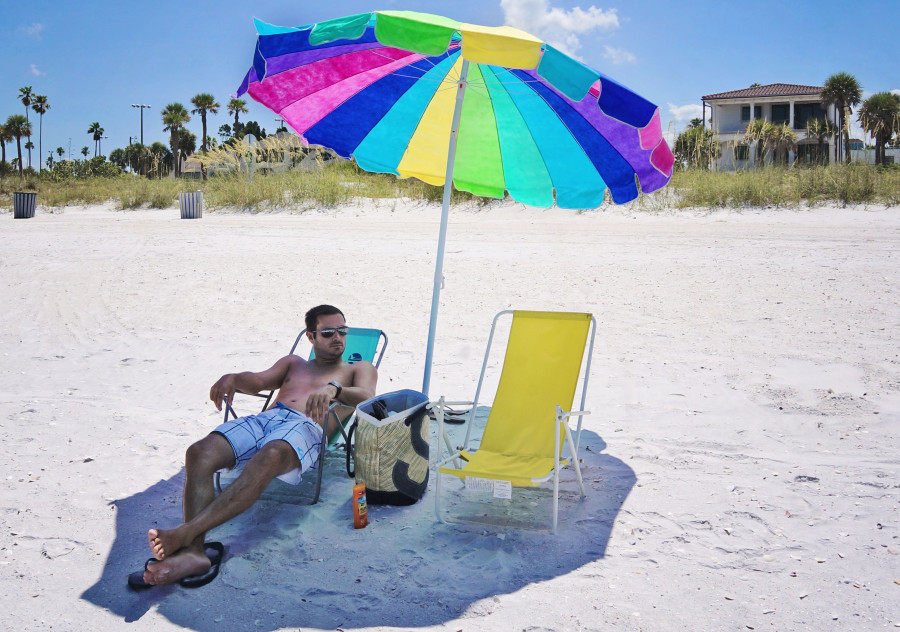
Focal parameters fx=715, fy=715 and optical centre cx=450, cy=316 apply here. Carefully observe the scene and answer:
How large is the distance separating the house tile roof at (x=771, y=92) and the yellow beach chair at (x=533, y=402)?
116 ft

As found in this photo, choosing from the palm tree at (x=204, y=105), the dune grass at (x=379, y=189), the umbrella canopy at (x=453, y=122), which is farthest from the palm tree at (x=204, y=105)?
the umbrella canopy at (x=453, y=122)

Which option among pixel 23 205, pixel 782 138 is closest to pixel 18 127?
pixel 23 205

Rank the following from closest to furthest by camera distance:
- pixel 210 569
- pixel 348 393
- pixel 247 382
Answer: pixel 210 569
pixel 348 393
pixel 247 382

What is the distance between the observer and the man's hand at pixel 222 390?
3.85 meters

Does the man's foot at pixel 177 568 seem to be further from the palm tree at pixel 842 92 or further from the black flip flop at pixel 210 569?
the palm tree at pixel 842 92

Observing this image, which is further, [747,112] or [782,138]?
[747,112]

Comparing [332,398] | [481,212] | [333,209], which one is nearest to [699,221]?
[481,212]

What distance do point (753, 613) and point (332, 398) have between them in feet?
6.96

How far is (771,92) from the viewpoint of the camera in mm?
35875

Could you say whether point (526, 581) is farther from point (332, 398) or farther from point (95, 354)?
point (95, 354)

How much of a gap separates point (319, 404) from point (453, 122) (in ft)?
6.52

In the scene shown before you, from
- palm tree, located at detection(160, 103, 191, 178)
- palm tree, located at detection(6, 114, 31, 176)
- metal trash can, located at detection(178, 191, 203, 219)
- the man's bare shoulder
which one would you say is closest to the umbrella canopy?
the man's bare shoulder

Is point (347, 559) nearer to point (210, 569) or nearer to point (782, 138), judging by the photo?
point (210, 569)

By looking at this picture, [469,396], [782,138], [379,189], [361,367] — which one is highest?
[782,138]
